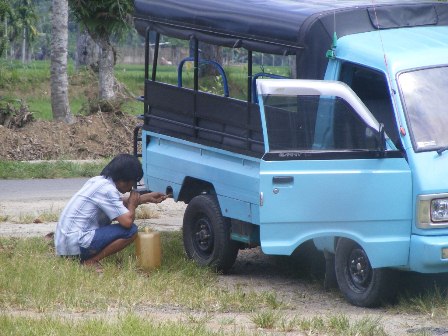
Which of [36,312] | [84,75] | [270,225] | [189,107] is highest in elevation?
[84,75]

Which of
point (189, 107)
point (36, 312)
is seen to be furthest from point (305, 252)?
point (36, 312)

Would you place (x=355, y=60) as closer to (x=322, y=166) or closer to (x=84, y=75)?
(x=322, y=166)

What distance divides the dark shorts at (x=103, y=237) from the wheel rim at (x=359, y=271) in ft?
7.44

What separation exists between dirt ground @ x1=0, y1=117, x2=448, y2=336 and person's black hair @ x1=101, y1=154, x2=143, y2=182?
1.24 metres

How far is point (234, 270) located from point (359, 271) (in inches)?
81.5

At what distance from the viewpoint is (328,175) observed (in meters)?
8.33

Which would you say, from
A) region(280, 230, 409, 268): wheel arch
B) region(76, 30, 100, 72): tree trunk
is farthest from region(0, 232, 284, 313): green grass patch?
region(76, 30, 100, 72): tree trunk

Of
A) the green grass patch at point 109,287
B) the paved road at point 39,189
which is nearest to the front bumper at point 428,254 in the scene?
the green grass patch at point 109,287

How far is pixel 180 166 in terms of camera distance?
1041cm

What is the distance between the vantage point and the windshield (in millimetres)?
8281

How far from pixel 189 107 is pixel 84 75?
24.5m

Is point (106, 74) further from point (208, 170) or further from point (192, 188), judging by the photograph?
point (208, 170)

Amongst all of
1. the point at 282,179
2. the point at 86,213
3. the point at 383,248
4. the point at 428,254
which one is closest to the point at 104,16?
the point at 86,213

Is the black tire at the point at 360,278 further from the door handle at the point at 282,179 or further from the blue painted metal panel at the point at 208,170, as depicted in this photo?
the blue painted metal panel at the point at 208,170
